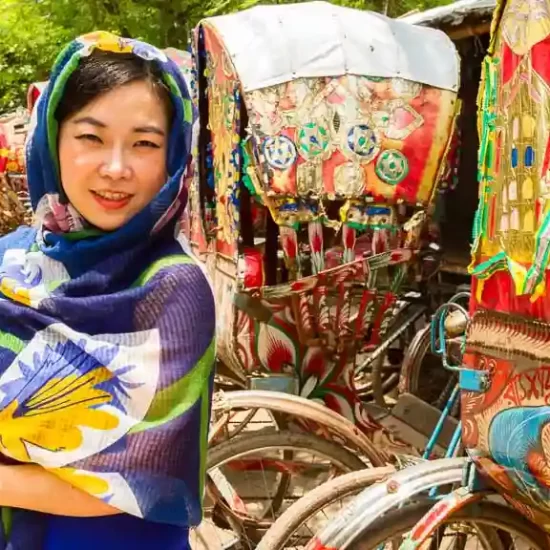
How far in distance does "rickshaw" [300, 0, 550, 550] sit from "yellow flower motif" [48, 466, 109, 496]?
995 millimetres

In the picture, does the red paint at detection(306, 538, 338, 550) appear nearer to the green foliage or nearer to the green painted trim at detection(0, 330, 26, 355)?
the green painted trim at detection(0, 330, 26, 355)

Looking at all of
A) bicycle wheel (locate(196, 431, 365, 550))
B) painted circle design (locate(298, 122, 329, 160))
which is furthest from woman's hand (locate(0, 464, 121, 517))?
painted circle design (locate(298, 122, 329, 160))

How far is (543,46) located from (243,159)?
215 centimetres

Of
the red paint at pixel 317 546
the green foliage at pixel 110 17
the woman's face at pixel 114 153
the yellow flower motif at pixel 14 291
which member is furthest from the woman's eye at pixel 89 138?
the green foliage at pixel 110 17

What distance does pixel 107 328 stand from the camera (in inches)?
61.0

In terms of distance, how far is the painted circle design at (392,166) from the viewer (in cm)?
388

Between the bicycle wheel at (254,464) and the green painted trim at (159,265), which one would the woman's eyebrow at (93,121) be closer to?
the green painted trim at (159,265)

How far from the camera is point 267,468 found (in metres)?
3.93

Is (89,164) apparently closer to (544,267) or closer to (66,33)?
(544,267)

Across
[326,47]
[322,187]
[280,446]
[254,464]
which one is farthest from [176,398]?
[326,47]

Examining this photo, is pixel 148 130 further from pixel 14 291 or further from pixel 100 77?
pixel 14 291

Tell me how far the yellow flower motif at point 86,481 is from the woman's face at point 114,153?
0.44 meters

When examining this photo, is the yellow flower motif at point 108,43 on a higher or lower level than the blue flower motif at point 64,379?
higher

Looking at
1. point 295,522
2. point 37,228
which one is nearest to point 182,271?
point 37,228
